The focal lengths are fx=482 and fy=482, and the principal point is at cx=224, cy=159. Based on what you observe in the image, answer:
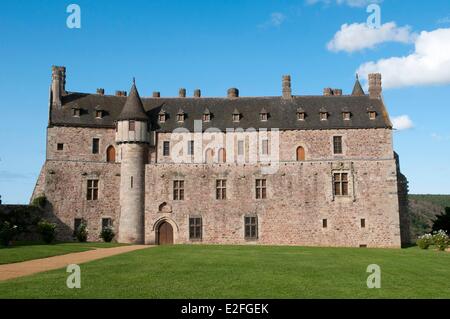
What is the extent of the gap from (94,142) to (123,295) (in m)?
29.5

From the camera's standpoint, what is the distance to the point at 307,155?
39.5 meters

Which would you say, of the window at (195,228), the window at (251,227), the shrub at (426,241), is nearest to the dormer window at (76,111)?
the window at (195,228)

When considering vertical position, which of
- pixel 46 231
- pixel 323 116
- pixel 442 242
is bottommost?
pixel 442 242

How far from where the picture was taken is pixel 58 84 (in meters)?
41.3

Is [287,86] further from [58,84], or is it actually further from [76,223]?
[76,223]

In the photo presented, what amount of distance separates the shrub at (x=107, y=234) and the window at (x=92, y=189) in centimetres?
288

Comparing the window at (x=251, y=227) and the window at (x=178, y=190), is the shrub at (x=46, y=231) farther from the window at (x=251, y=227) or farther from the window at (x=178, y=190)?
the window at (x=251, y=227)

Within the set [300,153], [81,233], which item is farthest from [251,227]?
[81,233]

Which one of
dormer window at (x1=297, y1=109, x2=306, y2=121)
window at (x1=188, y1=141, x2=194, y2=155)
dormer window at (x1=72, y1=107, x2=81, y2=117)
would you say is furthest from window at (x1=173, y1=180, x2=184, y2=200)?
dormer window at (x1=297, y1=109, x2=306, y2=121)

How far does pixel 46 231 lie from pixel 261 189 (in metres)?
16.6

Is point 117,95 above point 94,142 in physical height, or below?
above

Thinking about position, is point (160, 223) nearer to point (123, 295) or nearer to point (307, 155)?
point (307, 155)
